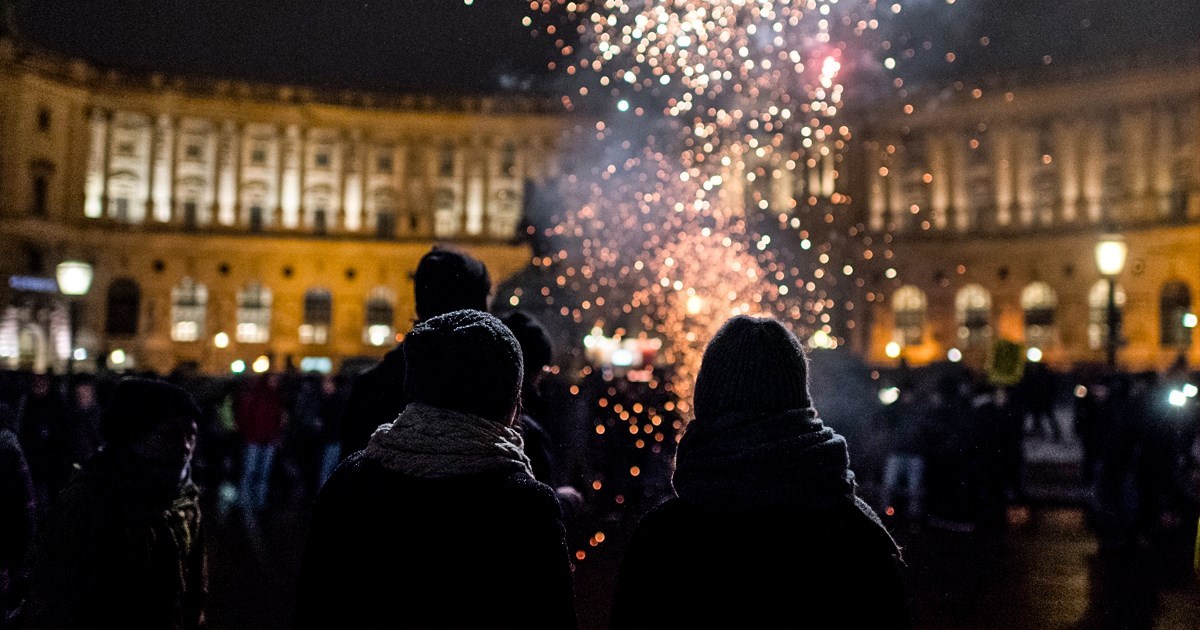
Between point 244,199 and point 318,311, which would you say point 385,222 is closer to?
point 318,311

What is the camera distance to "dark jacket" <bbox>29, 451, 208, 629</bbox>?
2861 millimetres

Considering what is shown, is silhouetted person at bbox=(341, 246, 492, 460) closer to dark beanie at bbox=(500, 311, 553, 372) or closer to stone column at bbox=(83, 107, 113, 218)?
dark beanie at bbox=(500, 311, 553, 372)

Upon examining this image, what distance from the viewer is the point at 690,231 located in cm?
1477

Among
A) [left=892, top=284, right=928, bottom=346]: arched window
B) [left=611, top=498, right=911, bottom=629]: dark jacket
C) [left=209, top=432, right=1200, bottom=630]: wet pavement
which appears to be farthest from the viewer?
[left=892, top=284, right=928, bottom=346]: arched window

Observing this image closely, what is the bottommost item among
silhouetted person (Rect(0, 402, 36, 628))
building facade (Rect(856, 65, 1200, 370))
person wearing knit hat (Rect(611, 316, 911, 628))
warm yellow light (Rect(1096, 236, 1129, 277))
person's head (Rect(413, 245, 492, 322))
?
silhouetted person (Rect(0, 402, 36, 628))

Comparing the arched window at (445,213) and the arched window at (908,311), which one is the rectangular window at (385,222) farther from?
the arched window at (908,311)

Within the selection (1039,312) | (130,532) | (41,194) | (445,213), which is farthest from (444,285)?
(445,213)

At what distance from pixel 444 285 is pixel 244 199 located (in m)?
55.7

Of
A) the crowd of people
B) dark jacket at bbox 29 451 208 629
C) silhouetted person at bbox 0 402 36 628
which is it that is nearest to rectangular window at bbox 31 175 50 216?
the crowd of people

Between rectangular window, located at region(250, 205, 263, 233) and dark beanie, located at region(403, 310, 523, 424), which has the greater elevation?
rectangular window, located at region(250, 205, 263, 233)

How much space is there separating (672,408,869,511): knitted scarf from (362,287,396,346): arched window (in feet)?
172

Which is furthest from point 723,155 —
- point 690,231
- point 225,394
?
point 225,394

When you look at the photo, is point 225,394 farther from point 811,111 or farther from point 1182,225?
point 1182,225

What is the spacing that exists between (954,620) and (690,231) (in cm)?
890
